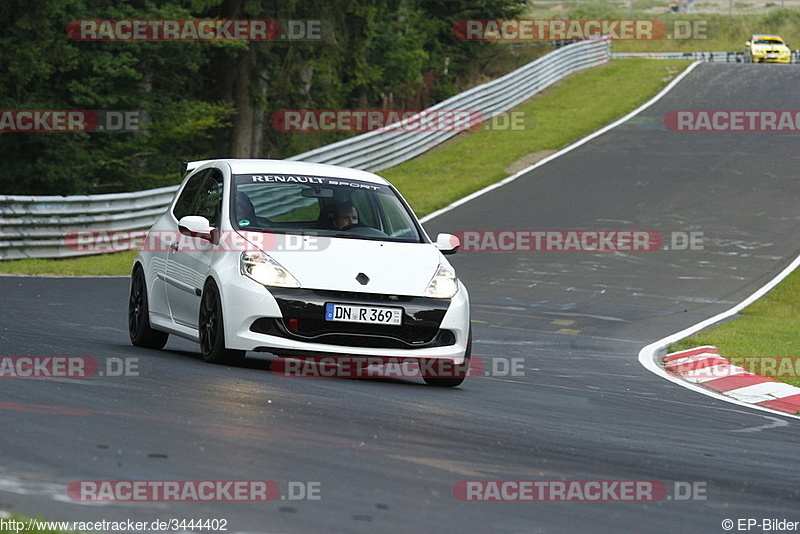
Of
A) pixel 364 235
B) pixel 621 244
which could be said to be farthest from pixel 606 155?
pixel 364 235

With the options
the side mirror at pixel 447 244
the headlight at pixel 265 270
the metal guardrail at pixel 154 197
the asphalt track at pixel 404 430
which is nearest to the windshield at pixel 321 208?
the side mirror at pixel 447 244

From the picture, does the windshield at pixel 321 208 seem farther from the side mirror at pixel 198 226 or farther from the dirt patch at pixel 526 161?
the dirt patch at pixel 526 161

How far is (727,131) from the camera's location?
117 feet

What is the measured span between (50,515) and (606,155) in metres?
28.1

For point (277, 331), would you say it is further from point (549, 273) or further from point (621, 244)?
point (621, 244)

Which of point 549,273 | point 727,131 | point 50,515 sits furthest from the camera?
point 727,131

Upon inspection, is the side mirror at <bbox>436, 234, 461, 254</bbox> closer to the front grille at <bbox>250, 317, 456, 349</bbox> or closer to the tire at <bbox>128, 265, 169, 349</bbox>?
the front grille at <bbox>250, 317, 456, 349</bbox>

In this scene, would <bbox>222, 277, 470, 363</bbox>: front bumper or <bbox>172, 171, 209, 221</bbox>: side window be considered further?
<bbox>172, 171, 209, 221</bbox>: side window

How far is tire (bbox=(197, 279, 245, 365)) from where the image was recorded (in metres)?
9.41

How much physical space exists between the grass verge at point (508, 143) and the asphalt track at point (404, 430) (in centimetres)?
387

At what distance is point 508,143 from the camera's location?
3447 cm

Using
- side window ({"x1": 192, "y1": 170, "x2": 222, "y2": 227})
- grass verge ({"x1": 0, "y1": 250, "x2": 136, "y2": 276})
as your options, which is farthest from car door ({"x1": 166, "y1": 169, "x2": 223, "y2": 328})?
grass verge ({"x1": 0, "y1": 250, "x2": 136, "y2": 276})

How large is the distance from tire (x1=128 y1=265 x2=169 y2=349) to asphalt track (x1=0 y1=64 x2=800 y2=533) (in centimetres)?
14

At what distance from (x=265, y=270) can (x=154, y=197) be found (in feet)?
51.6
